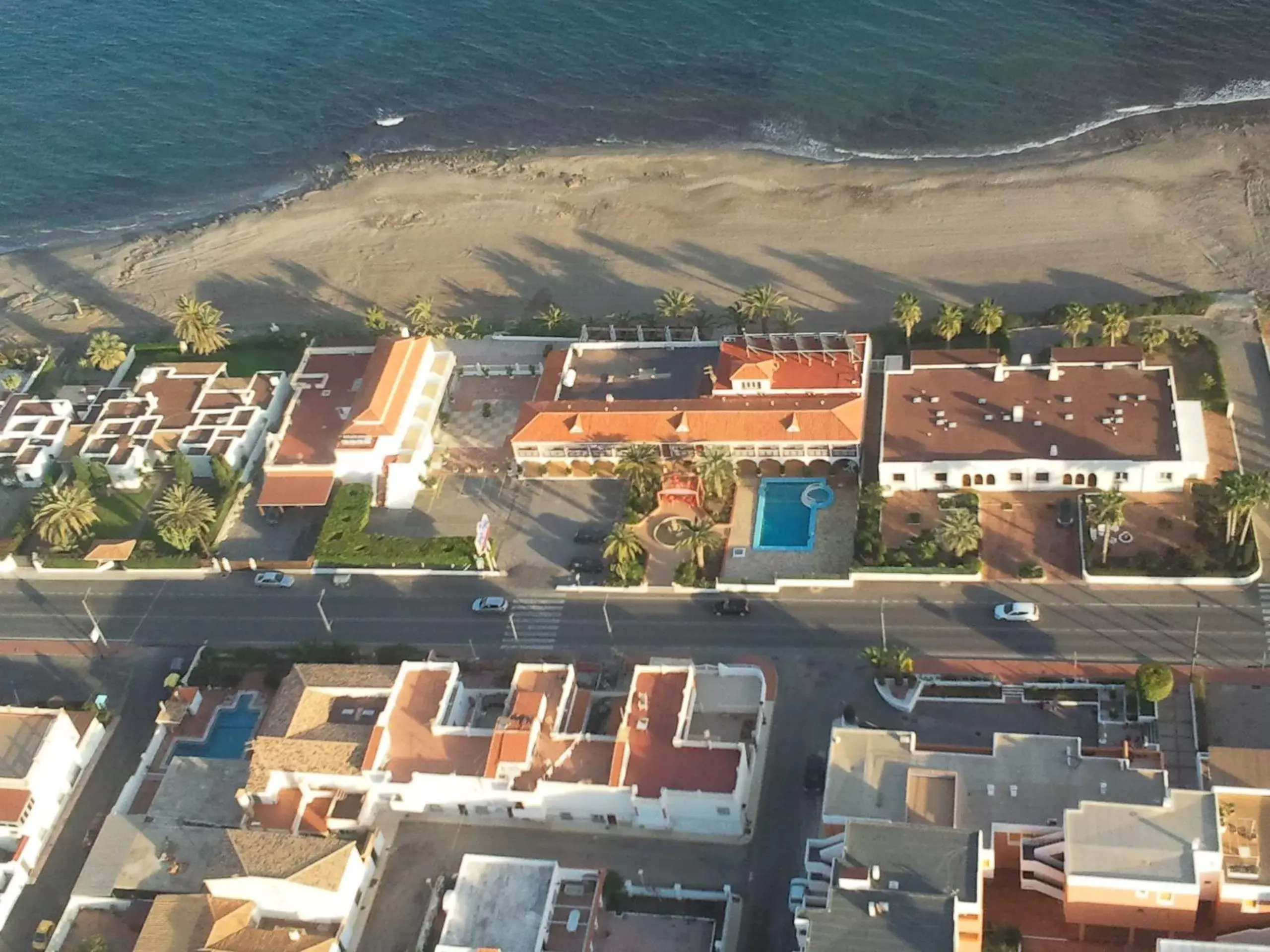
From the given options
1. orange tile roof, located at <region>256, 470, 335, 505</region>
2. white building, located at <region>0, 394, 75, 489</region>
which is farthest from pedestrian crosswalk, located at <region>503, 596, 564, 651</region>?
white building, located at <region>0, 394, 75, 489</region>

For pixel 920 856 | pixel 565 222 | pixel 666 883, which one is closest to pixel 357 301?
pixel 565 222

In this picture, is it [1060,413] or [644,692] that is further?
[1060,413]

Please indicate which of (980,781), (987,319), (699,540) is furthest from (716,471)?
(980,781)

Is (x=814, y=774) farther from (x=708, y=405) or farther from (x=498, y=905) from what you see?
(x=708, y=405)

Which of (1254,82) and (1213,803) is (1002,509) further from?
(1254,82)

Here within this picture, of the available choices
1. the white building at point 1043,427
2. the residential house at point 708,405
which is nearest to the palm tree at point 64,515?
the residential house at point 708,405

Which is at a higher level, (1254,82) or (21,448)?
(1254,82)

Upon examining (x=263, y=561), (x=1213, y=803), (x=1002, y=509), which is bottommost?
(x=1213, y=803)
